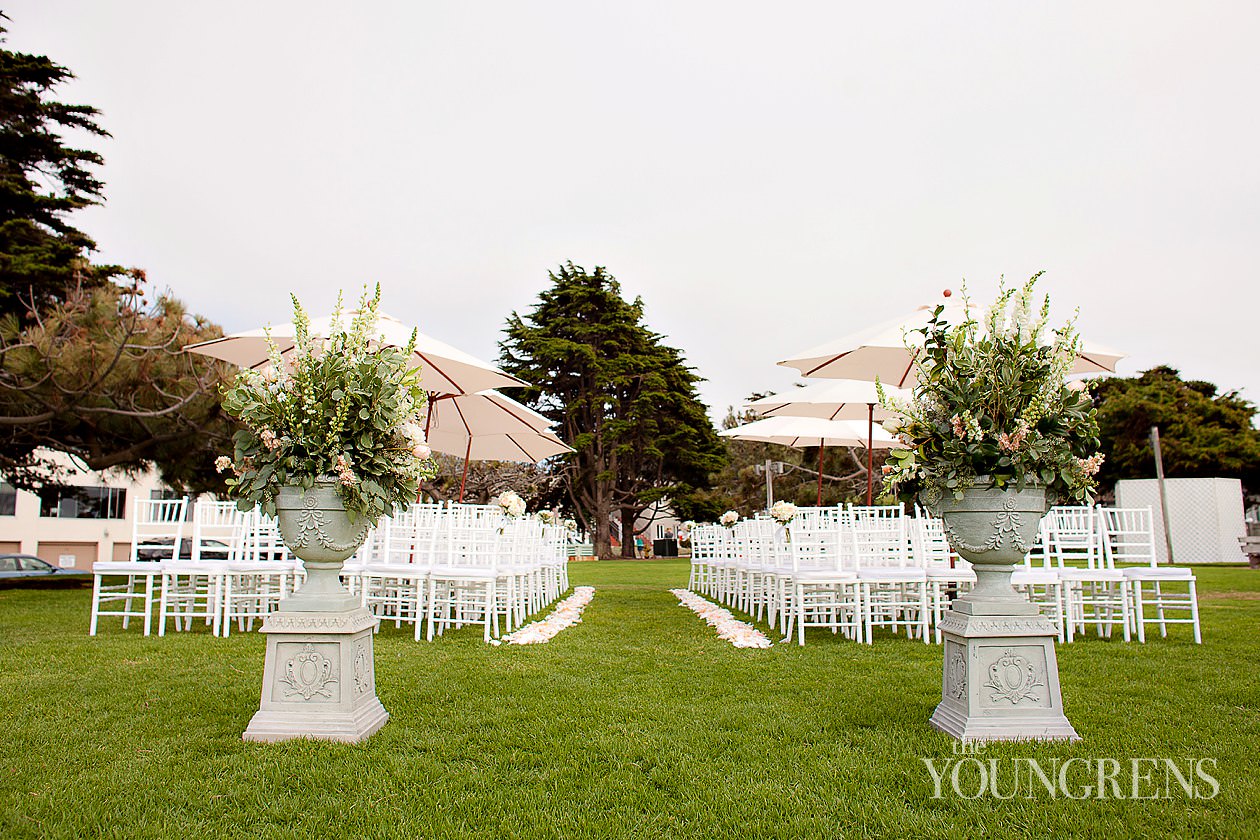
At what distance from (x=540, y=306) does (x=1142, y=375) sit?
2608 centimetres

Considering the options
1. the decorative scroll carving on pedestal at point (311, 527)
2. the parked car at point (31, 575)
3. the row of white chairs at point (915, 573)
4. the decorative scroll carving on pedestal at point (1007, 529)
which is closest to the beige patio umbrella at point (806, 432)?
the row of white chairs at point (915, 573)

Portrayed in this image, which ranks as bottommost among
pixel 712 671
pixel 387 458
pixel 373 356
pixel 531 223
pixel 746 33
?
pixel 712 671

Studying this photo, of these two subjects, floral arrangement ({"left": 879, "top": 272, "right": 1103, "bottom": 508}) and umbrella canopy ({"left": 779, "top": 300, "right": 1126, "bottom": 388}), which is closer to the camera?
floral arrangement ({"left": 879, "top": 272, "right": 1103, "bottom": 508})

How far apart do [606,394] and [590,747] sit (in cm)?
2556

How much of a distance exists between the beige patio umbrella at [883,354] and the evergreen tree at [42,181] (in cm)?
1025

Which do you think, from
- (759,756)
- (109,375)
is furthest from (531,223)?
(759,756)

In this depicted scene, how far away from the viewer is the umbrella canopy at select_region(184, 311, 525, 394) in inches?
272

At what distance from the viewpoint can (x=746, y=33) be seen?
32.6 feet

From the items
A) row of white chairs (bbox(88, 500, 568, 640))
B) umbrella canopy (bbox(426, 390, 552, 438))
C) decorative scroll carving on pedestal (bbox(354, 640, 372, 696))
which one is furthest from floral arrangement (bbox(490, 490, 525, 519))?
decorative scroll carving on pedestal (bbox(354, 640, 372, 696))

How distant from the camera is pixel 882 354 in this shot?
6.86 meters

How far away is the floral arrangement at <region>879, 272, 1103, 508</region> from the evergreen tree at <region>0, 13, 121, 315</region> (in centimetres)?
1177

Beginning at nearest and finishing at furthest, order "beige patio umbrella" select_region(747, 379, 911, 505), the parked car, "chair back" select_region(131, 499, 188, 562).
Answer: "chair back" select_region(131, 499, 188, 562) → "beige patio umbrella" select_region(747, 379, 911, 505) → the parked car

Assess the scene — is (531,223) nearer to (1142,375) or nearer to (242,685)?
(242,685)

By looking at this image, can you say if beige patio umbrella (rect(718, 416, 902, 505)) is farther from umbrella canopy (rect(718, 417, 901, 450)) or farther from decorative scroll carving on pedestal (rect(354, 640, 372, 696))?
decorative scroll carving on pedestal (rect(354, 640, 372, 696))
